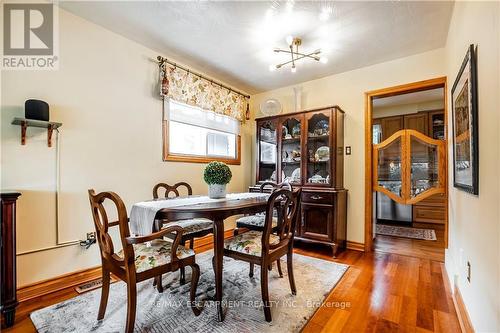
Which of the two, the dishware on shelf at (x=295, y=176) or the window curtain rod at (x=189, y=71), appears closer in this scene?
the window curtain rod at (x=189, y=71)

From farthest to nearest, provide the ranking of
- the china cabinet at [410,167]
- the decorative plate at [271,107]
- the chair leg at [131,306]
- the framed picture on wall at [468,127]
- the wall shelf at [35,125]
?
the decorative plate at [271,107], the china cabinet at [410,167], the wall shelf at [35,125], the chair leg at [131,306], the framed picture on wall at [468,127]

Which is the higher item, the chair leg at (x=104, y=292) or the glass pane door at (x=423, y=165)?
the glass pane door at (x=423, y=165)

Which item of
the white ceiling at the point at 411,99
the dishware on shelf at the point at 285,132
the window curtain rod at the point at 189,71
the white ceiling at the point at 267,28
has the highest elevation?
the white ceiling at the point at 267,28

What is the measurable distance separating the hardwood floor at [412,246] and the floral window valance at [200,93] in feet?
9.45

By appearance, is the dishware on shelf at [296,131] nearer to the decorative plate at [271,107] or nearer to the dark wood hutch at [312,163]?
the dark wood hutch at [312,163]

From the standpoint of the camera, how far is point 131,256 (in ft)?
4.44

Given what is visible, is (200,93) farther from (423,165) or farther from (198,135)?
(423,165)

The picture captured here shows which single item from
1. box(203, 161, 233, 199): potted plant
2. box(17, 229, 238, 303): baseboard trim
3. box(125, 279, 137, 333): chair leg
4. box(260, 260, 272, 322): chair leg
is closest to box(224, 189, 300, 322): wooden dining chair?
box(260, 260, 272, 322): chair leg

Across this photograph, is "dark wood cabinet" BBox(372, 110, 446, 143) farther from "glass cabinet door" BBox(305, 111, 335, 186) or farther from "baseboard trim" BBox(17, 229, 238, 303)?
"baseboard trim" BBox(17, 229, 238, 303)

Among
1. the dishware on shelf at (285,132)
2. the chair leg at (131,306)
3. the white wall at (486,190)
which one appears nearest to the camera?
the white wall at (486,190)

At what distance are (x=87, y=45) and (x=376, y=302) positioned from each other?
3440mm

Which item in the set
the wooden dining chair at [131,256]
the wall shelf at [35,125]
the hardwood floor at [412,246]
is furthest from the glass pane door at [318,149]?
the wall shelf at [35,125]

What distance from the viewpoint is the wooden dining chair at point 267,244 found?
160cm
